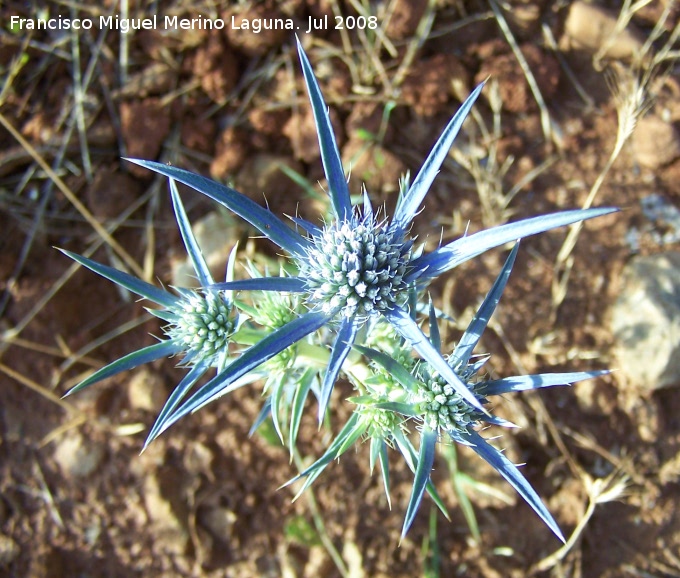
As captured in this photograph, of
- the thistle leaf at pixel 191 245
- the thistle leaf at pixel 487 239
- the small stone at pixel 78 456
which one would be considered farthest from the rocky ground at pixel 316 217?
the thistle leaf at pixel 487 239

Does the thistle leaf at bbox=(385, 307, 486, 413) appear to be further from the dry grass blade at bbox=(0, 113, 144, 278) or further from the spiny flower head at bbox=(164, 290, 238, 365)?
the dry grass blade at bbox=(0, 113, 144, 278)

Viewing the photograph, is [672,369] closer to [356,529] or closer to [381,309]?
[356,529]

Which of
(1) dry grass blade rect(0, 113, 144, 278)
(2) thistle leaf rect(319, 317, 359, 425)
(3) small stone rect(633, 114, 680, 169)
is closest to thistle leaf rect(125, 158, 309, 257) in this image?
(2) thistle leaf rect(319, 317, 359, 425)

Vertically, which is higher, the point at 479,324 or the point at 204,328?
the point at 479,324

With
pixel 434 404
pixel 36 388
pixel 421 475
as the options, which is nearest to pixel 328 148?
pixel 434 404

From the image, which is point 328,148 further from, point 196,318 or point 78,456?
point 78,456
